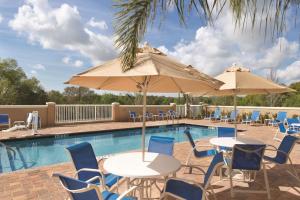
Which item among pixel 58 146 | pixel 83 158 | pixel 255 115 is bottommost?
pixel 58 146

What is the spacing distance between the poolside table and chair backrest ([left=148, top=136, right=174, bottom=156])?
597 mm

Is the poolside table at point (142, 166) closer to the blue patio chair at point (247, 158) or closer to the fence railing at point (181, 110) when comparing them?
the blue patio chair at point (247, 158)

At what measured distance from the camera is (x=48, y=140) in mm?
10289

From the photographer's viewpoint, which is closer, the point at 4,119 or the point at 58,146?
the point at 58,146

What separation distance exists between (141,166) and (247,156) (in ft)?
5.90

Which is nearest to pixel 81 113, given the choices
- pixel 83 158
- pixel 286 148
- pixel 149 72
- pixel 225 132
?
pixel 225 132

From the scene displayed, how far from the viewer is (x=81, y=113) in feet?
49.1

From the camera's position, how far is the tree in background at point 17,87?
26.2 meters

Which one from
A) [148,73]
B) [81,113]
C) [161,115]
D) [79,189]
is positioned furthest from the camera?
[161,115]

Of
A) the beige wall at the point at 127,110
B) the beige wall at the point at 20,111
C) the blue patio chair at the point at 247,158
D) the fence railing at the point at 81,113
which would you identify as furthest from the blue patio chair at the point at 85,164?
the beige wall at the point at 127,110

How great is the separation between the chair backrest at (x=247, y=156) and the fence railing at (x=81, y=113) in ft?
39.2

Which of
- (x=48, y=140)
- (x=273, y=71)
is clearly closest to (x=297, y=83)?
(x=273, y=71)

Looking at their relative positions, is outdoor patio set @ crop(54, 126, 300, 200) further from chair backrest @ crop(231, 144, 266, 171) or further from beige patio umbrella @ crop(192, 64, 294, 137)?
beige patio umbrella @ crop(192, 64, 294, 137)

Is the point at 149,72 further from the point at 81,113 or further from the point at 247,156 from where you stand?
the point at 81,113
